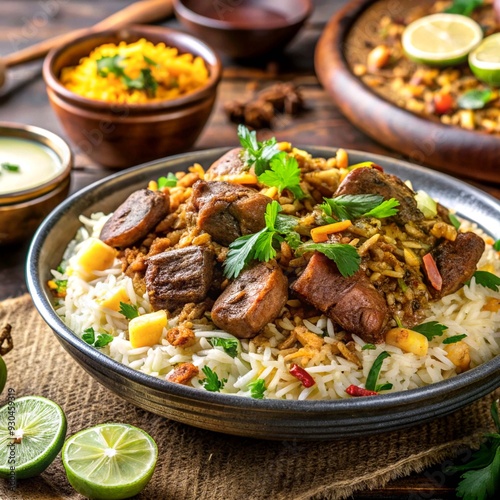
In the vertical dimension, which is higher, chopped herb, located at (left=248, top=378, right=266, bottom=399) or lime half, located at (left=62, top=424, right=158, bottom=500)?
chopped herb, located at (left=248, top=378, right=266, bottom=399)

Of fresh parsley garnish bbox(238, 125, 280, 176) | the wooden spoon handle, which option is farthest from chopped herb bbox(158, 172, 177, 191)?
the wooden spoon handle

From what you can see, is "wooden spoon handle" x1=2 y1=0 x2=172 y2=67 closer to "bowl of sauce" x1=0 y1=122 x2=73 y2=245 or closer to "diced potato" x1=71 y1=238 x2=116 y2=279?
"bowl of sauce" x1=0 y1=122 x2=73 y2=245

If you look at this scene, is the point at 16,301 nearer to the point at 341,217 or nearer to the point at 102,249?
the point at 102,249

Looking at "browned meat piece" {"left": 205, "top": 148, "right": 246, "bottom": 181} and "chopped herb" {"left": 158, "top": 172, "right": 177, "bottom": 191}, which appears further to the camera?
"chopped herb" {"left": 158, "top": 172, "right": 177, "bottom": 191}

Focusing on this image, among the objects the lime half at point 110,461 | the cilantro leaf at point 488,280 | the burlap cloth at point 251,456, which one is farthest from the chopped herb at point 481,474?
the lime half at point 110,461

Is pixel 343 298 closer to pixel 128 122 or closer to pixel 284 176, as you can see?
pixel 284 176

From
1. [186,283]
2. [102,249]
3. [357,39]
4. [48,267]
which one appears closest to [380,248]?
[186,283]
